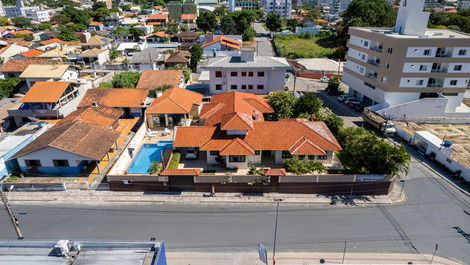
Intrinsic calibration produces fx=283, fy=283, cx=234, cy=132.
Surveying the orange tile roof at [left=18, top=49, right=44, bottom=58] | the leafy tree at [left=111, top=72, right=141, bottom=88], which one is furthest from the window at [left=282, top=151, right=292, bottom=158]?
the orange tile roof at [left=18, top=49, right=44, bottom=58]

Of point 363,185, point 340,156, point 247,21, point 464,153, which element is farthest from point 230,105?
point 247,21

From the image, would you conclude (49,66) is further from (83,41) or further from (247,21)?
(247,21)

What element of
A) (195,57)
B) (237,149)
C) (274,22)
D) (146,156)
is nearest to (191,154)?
(237,149)

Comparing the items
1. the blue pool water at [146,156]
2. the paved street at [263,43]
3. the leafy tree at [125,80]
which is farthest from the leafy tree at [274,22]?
the blue pool water at [146,156]

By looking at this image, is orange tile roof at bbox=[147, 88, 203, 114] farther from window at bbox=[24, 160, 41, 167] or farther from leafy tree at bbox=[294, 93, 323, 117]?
leafy tree at bbox=[294, 93, 323, 117]

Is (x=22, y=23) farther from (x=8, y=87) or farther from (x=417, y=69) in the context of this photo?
(x=417, y=69)
